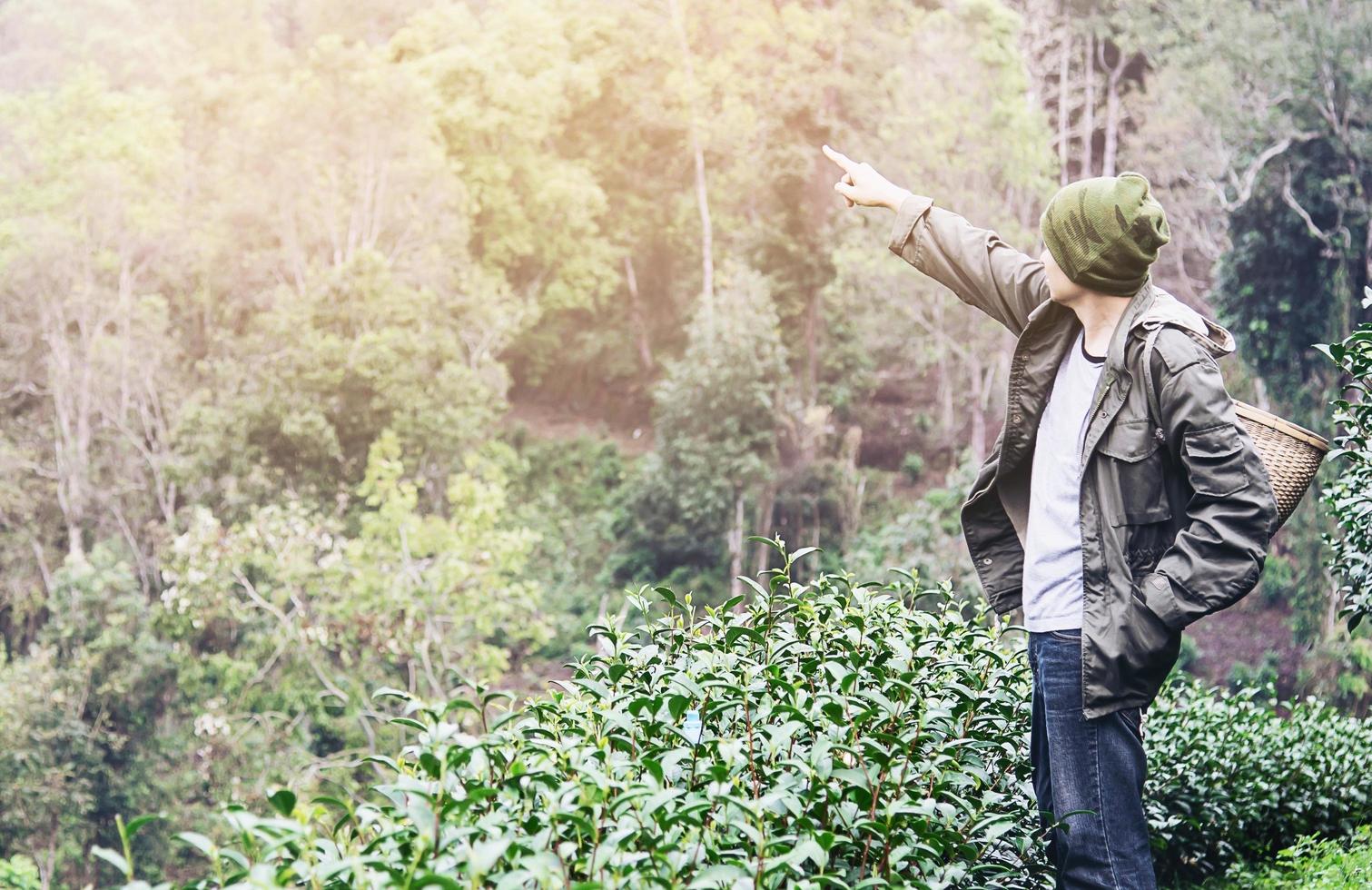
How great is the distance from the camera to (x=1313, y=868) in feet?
8.34

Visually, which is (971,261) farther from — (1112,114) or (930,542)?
(1112,114)

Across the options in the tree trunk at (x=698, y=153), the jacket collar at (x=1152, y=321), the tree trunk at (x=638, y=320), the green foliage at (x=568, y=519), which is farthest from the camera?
the tree trunk at (x=638, y=320)

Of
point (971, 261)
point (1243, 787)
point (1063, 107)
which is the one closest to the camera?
point (971, 261)

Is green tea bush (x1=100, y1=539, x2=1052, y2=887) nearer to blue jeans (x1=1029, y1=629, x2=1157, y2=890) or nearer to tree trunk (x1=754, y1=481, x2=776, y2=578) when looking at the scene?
blue jeans (x1=1029, y1=629, x2=1157, y2=890)

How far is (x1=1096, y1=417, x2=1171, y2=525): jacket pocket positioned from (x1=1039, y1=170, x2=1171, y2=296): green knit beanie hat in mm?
191

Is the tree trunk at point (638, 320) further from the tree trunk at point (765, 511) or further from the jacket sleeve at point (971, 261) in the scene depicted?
the jacket sleeve at point (971, 261)

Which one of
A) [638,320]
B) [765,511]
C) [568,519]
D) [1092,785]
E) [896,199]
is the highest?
[896,199]

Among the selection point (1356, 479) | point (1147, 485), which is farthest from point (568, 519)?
point (1147, 485)

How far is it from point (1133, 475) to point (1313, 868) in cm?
149

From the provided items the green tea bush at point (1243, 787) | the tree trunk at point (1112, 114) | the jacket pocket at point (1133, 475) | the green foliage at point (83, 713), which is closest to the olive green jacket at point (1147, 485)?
the jacket pocket at point (1133, 475)

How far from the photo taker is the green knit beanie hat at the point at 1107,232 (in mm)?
1550

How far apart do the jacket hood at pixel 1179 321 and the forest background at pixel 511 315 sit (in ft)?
26.6

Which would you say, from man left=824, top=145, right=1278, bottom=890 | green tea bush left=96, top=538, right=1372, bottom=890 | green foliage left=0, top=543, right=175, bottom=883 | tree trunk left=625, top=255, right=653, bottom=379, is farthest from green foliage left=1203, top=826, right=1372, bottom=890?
tree trunk left=625, top=255, right=653, bottom=379

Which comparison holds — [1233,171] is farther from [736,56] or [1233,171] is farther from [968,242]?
[968,242]
